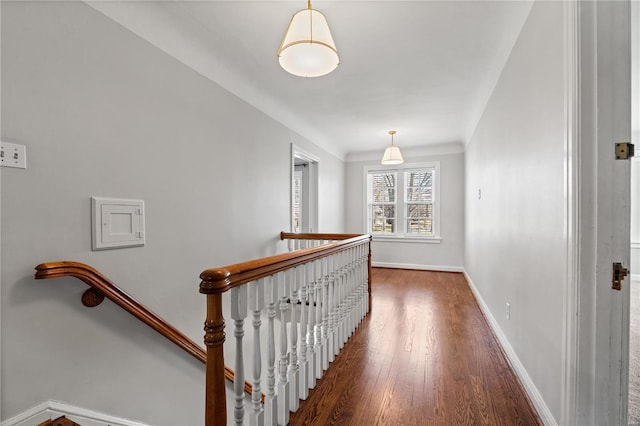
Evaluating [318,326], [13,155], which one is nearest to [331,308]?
[318,326]

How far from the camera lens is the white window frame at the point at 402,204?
5902mm

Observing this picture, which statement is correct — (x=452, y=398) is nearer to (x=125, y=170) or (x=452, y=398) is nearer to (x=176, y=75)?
(x=125, y=170)

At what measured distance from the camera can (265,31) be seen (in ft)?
7.34

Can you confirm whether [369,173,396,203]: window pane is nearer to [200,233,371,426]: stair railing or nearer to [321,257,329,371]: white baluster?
[200,233,371,426]: stair railing

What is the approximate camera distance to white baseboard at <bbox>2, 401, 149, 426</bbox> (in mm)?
1271

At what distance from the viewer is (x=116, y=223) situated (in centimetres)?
172

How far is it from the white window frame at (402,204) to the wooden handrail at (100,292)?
5.00 meters

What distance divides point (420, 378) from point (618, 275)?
1.32 m

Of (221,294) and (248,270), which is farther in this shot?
(248,270)

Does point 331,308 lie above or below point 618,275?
below

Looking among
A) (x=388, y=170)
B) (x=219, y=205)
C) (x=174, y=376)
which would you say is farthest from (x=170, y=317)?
(x=388, y=170)

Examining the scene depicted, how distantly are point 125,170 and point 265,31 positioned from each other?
1.47 meters

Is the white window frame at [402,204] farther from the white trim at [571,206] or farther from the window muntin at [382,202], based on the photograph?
the white trim at [571,206]

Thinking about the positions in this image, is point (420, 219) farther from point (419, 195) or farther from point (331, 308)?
point (331, 308)
